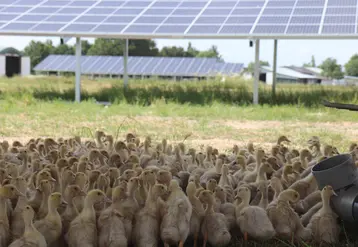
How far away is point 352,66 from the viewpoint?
84062 millimetres

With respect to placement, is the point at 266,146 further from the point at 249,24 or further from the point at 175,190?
the point at 249,24

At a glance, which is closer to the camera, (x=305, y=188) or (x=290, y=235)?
(x=290, y=235)

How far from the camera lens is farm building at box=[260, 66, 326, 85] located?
216ft

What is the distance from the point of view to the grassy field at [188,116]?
1196 centimetres

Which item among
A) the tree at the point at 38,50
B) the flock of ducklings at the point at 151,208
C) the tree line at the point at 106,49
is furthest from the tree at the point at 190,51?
the flock of ducklings at the point at 151,208

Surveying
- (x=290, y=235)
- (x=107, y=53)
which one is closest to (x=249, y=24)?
(x=290, y=235)

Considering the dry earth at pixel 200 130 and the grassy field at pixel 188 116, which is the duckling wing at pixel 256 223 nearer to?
the grassy field at pixel 188 116

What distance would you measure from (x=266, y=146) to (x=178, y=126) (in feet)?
9.61

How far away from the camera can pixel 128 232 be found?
4.67 meters

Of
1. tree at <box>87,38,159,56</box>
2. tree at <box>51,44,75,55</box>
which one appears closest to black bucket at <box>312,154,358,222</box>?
tree at <box>87,38,159,56</box>

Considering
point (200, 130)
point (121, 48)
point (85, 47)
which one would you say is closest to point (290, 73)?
point (121, 48)

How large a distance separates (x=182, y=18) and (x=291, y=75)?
2297 inches

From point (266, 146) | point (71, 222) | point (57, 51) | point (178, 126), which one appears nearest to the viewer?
point (71, 222)

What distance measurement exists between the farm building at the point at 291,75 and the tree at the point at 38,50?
26111 mm
